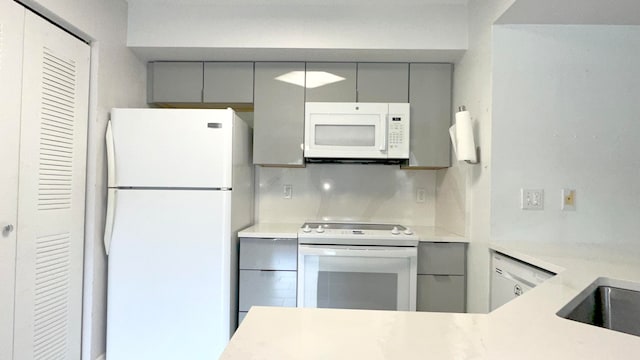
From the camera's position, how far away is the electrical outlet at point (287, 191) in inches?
104

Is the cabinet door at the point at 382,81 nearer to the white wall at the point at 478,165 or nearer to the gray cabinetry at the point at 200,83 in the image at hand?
the white wall at the point at 478,165

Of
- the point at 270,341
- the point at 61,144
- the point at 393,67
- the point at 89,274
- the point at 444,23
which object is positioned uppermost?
the point at 444,23

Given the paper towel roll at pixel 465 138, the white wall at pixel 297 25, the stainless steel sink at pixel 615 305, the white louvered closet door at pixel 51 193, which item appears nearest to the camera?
the stainless steel sink at pixel 615 305

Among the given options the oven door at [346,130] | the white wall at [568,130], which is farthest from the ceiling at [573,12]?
the oven door at [346,130]

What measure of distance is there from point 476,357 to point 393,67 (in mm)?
2080

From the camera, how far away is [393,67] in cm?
230

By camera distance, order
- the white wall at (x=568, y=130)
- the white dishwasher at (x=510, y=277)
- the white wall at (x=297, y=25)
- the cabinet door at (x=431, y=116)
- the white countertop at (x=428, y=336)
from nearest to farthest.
A: the white countertop at (x=428, y=336)
the white dishwasher at (x=510, y=277)
the white wall at (x=568, y=130)
the white wall at (x=297, y=25)
the cabinet door at (x=431, y=116)

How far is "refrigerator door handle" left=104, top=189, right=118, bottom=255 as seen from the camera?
1892 millimetres

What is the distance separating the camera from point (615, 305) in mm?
1012

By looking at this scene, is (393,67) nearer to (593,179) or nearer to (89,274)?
(593,179)

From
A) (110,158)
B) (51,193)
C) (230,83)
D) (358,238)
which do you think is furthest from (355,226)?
(51,193)

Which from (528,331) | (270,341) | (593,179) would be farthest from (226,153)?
(593,179)

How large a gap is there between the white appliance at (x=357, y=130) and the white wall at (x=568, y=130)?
1.97 ft

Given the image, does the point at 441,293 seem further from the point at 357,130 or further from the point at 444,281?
the point at 357,130
